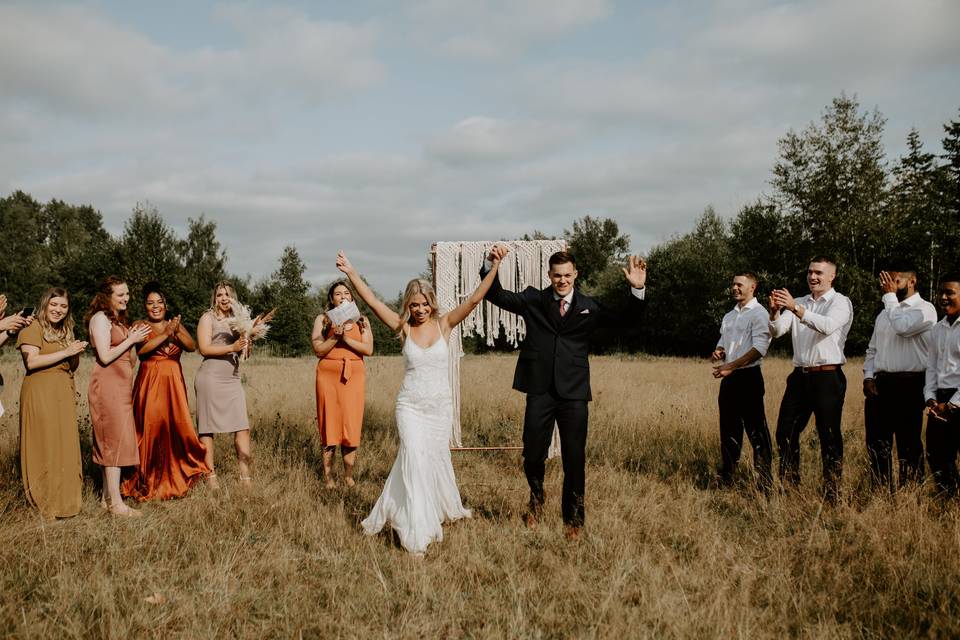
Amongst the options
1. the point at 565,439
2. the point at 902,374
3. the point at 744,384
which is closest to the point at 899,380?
the point at 902,374

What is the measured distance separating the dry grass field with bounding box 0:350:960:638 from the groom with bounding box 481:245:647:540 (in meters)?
0.49

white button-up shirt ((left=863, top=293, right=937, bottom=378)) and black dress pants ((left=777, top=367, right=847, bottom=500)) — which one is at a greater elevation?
white button-up shirt ((left=863, top=293, right=937, bottom=378))

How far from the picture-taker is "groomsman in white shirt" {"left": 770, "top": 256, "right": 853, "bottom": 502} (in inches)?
231

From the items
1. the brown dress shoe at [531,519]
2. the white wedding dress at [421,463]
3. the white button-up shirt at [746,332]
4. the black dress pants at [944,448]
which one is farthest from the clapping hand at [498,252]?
the black dress pants at [944,448]

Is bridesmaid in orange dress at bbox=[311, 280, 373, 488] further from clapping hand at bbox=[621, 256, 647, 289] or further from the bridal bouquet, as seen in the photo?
clapping hand at bbox=[621, 256, 647, 289]

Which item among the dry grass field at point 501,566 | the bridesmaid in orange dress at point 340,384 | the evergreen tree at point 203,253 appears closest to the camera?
the dry grass field at point 501,566

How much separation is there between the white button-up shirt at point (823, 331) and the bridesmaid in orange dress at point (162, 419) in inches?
246

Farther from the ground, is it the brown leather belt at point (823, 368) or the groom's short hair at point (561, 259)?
the groom's short hair at point (561, 259)

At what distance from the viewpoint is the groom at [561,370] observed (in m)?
5.23

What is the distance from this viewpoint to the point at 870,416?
6.08 meters

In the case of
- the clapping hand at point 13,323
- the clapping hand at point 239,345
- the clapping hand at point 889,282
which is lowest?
the clapping hand at point 239,345

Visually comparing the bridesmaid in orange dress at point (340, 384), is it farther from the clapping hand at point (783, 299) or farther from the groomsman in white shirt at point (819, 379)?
the groomsman in white shirt at point (819, 379)

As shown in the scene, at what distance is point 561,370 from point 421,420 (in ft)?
4.14

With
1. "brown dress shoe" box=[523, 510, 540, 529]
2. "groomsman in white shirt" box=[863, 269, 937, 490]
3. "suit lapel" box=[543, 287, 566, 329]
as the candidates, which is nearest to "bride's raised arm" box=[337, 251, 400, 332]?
"suit lapel" box=[543, 287, 566, 329]
